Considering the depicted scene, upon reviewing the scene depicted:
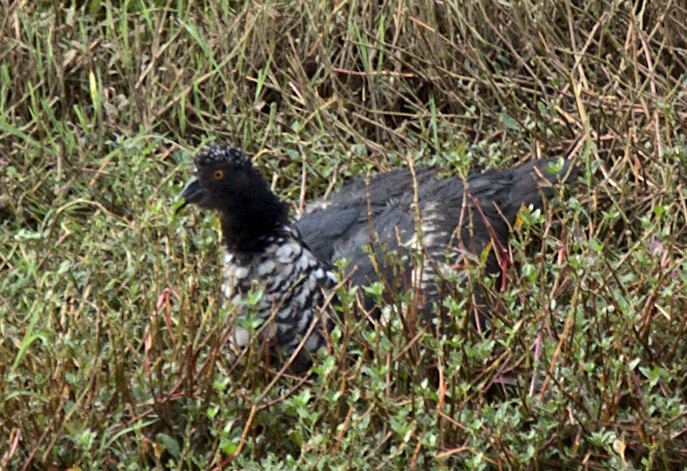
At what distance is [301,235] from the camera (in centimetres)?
519

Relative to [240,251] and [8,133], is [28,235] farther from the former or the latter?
[8,133]

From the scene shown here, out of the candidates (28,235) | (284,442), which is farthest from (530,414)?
(28,235)

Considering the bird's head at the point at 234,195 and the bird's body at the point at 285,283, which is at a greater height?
the bird's head at the point at 234,195

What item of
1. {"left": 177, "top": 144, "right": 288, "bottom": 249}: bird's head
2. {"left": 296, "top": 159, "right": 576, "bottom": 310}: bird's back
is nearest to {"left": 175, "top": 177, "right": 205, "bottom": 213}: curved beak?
{"left": 177, "top": 144, "right": 288, "bottom": 249}: bird's head

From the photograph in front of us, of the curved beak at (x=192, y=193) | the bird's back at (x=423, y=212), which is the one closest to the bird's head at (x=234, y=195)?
the curved beak at (x=192, y=193)

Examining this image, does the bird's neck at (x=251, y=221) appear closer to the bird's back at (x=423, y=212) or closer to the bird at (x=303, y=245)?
the bird at (x=303, y=245)

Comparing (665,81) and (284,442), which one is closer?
(284,442)

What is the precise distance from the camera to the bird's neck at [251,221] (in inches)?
193

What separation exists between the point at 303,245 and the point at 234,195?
0.26 m

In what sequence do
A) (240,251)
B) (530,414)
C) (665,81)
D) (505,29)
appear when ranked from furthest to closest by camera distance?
(505,29) < (665,81) < (240,251) < (530,414)

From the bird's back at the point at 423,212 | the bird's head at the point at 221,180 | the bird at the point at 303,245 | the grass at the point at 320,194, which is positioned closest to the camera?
the grass at the point at 320,194

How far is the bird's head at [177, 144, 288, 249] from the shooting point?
193 inches

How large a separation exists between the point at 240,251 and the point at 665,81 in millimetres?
1916

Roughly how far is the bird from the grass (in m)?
0.14
